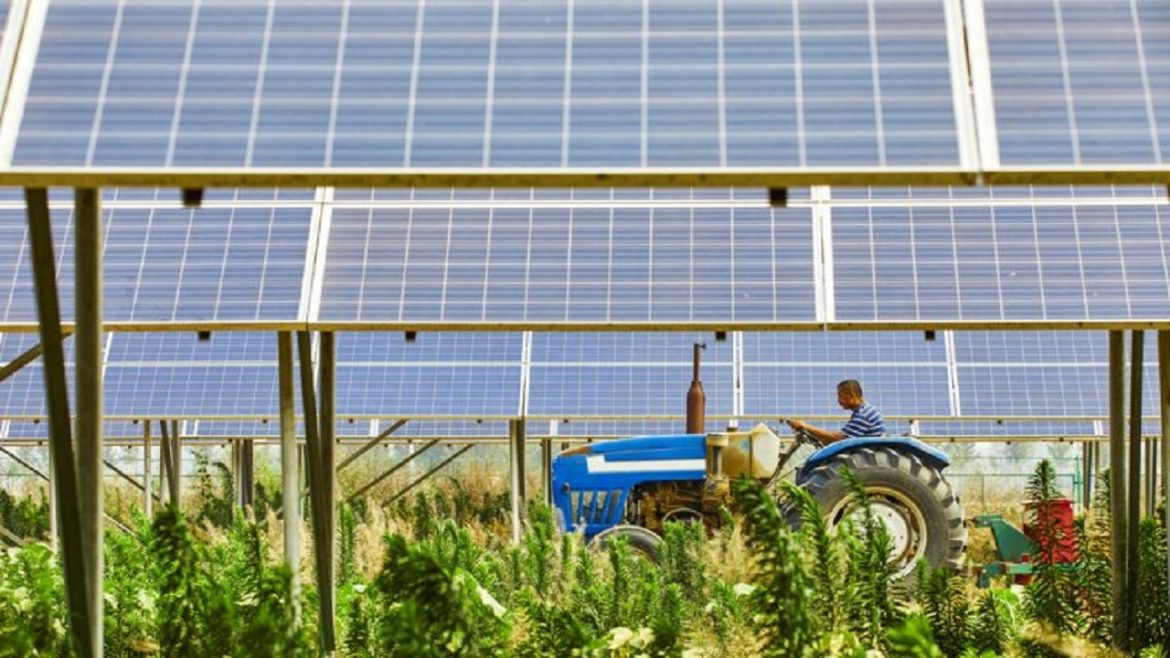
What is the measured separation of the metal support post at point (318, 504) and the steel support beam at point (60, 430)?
11.5 ft

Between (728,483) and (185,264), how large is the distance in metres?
7.07

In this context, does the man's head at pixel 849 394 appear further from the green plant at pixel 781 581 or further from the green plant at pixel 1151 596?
the green plant at pixel 781 581

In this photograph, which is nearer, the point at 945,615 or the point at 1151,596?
the point at 945,615

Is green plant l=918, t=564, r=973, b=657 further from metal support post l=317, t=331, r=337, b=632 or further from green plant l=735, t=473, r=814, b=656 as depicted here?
metal support post l=317, t=331, r=337, b=632

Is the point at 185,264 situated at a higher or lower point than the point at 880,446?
higher

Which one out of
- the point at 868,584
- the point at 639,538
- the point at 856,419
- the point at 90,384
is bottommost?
the point at 868,584

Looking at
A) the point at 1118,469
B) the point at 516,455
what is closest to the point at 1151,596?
the point at 1118,469

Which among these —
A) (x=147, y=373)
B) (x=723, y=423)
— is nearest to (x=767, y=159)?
(x=147, y=373)

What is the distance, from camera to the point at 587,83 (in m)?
7.75

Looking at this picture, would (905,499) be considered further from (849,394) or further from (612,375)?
(612,375)

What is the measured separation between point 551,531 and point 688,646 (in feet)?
14.1

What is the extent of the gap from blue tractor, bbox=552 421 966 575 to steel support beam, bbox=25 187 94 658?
7.95 metres

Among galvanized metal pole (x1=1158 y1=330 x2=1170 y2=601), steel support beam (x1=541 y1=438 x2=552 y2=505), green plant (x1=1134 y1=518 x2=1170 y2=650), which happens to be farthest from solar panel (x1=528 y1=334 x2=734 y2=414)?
galvanized metal pole (x1=1158 y1=330 x2=1170 y2=601)

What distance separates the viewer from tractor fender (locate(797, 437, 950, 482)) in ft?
51.9
